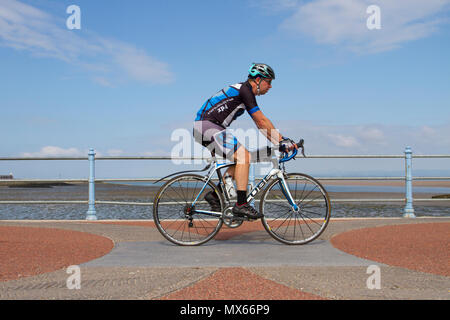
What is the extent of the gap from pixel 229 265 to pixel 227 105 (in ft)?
5.24

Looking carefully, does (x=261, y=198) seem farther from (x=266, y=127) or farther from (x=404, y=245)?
(x=404, y=245)

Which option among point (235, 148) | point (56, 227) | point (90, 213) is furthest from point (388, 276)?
point (90, 213)

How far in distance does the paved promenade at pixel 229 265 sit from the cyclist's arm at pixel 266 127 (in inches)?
43.9

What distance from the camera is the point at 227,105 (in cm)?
411

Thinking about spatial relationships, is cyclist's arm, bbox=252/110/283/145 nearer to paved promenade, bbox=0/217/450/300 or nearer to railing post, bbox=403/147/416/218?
paved promenade, bbox=0/217/450/300

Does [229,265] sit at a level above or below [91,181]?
below

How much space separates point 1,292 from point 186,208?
6.47ft

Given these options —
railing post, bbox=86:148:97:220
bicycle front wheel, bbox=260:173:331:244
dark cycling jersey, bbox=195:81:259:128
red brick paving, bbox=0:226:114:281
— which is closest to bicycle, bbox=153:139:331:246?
bicycle front wheel, bbox=260:173:331:244

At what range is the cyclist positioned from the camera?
4.09m

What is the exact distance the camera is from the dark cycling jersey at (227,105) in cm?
407

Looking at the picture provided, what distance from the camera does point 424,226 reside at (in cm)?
580

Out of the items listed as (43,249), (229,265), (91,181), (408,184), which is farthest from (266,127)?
(408,184)

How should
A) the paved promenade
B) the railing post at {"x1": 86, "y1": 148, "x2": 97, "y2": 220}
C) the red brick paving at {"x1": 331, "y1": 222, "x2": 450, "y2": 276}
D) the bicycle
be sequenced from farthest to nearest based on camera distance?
the railing post at {"x1": 86, "y1": 148, "x2": 97, "y2": 220}, the bicycle, the red brick paving at {"x1": 331, "y1": 222, "x2": 450, "y2": 276}, the paved promenade
